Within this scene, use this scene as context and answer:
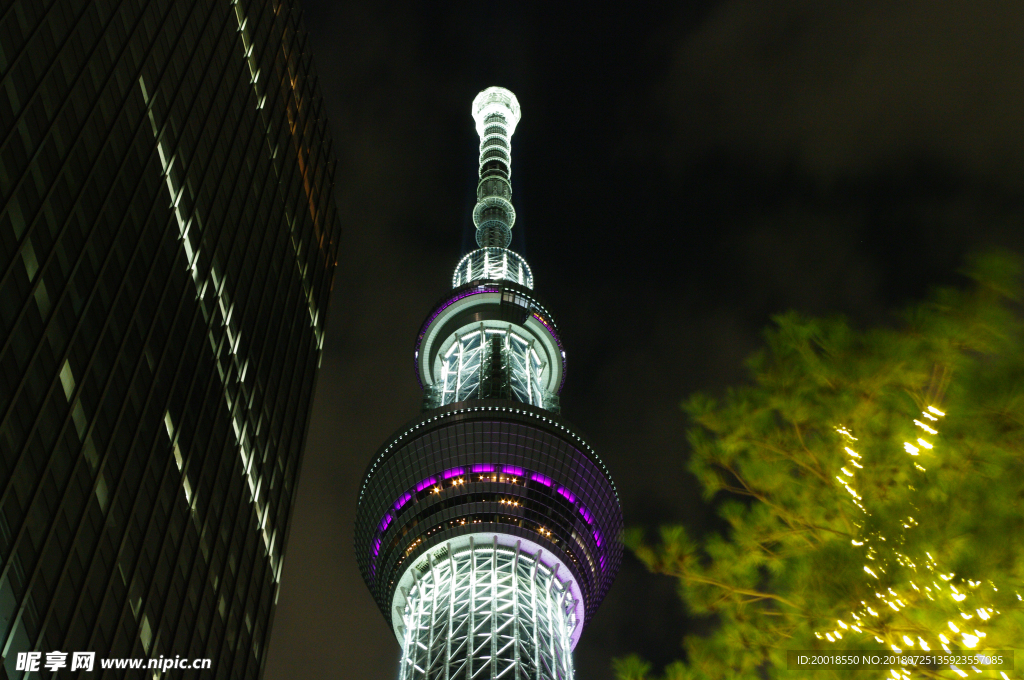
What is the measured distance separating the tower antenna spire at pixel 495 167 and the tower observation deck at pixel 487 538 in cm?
2467

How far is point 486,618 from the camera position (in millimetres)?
55562

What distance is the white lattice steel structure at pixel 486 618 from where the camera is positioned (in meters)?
52.2

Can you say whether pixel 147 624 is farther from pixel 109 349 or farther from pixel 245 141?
pixel 245 141

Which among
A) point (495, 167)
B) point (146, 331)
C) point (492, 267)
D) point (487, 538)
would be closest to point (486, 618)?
point (487, 538)

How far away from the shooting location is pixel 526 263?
8600 centimetres

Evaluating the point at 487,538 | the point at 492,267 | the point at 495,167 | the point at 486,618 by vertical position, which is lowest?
the point at 486,618

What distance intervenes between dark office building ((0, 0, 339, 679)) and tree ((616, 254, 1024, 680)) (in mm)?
28490

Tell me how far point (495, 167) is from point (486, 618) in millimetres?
54849

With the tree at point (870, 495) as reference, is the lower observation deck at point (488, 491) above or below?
above

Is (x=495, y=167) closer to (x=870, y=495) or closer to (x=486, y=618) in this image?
(x=486, y=618)

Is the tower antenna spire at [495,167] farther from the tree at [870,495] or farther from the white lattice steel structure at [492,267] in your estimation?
the tree at [870,495]

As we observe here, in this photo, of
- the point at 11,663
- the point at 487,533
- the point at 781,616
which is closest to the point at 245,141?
the point at 487,533

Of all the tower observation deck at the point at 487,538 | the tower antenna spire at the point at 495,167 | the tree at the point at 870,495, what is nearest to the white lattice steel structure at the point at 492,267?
the tower antenna spire at the point at 495,167

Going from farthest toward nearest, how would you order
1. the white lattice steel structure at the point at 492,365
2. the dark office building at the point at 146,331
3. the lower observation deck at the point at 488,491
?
the white lattice steel structure at the point at 492,365, the lower observation deck at the point at 488,491, the dark office building at the point at 146,331
